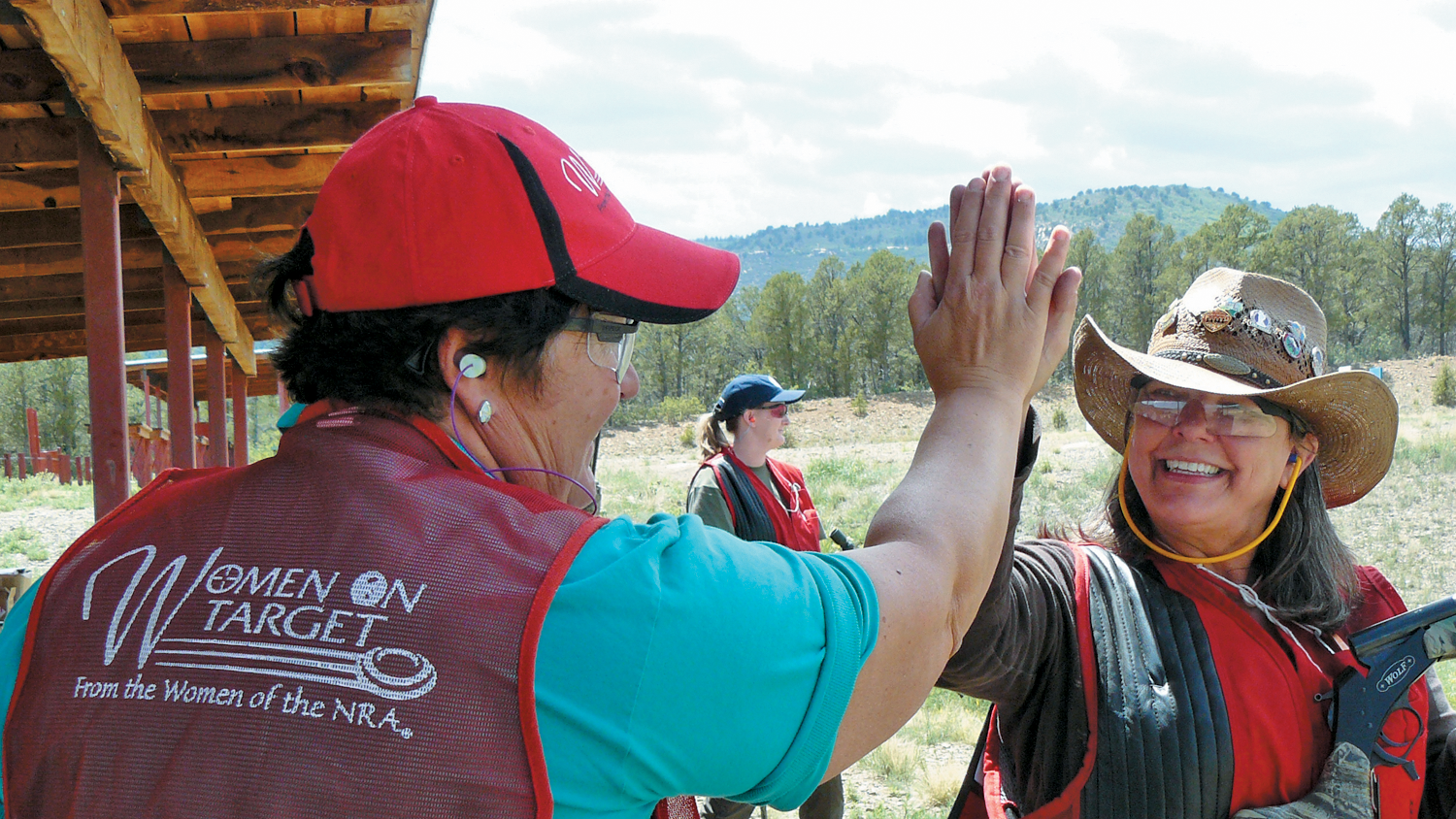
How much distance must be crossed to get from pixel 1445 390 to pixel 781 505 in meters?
38.4

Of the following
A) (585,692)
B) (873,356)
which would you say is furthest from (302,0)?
(873,356)

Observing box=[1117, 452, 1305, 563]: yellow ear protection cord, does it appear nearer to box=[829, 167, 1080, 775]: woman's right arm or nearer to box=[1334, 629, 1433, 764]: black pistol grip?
box=[1334, 629, 1433, 764]: black pistol grip

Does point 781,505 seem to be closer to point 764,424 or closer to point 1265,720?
point 764,424

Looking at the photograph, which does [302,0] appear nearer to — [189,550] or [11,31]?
[11,31]

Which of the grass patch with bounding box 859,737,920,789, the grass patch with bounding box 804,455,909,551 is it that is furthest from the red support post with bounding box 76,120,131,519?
the grass patch with bounding box 804,455,909,551

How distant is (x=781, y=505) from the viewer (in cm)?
539

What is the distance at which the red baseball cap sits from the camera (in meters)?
1.02

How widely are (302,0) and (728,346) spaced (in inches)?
2712

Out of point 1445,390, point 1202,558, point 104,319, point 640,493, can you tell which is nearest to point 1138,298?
point 1445,390

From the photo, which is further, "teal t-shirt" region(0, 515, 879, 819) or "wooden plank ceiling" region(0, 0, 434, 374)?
"wooden plank ceiling" region(0, 0, 434, 374)

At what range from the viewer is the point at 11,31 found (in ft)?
12.5

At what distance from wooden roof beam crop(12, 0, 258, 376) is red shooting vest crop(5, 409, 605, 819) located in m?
3.06

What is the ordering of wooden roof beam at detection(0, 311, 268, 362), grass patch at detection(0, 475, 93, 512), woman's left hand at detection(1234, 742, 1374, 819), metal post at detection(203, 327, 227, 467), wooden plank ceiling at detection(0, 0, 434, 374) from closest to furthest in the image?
1. woman's left hand at detection(1234, 742, 1374, 819)
2. wooden plank ceiling at detection(0, 0, 434, 374)
3. metal post at detection(203, 327, 227, 467)
4. wooden roof beam at detection(0, 311, 268, 362)
5. grass patch at detection(0, 475, 93, 512)

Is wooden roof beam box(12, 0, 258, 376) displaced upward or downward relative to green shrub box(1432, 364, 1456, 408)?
upward
